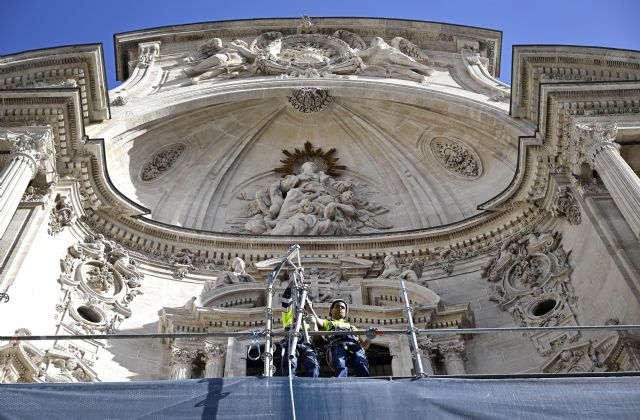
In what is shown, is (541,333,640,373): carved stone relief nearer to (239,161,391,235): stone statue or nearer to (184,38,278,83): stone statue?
(239,161,391,235): stone statue

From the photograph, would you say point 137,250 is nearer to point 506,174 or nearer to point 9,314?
point 9,314

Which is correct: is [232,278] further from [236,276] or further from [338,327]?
[338,327]

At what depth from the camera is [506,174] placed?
17141 millimetres

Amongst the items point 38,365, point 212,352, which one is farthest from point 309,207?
point 38,365

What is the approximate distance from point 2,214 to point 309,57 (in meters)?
12.8

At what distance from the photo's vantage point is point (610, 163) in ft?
39.7

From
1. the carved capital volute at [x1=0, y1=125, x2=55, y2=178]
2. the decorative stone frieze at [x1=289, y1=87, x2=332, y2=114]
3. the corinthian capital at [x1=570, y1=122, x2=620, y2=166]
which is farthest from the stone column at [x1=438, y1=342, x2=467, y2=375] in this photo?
the decorative stone frieze at [x1=289, y1=87, x2=332, y2=114]

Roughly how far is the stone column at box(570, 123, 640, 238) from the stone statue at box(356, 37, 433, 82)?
26.5 feet

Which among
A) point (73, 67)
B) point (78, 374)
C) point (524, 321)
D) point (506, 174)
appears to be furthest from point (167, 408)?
point (506, 174)

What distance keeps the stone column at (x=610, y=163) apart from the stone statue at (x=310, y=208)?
5.59 metres

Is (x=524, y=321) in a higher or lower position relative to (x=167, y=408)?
higher

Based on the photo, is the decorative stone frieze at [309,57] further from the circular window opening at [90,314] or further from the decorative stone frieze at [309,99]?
the circular window opening at [90,314]

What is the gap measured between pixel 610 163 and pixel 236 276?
6985mm

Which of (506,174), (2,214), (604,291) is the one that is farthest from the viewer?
(506,174)
